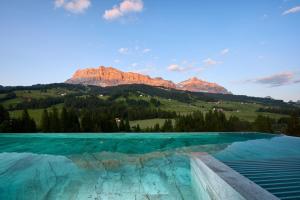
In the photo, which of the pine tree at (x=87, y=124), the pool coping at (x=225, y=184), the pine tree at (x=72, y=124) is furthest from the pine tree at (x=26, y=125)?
the pool coping at (x=225, y=184)

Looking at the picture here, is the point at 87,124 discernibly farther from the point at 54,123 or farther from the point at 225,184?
the point at 225,184

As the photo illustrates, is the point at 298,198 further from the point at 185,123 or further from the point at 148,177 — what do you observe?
the point at 185,123

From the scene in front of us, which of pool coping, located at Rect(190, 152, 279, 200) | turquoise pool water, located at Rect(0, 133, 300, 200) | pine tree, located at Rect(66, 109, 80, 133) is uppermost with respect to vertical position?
pine tree, located at Rect(66, 109, 80, 133)

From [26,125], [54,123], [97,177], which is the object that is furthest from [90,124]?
[97,177]

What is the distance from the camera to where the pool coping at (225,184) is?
417 cm

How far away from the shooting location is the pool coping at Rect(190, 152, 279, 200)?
4169 millimetres

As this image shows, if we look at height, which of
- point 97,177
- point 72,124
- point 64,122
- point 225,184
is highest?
point 64,122

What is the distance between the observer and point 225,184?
15.7 feet

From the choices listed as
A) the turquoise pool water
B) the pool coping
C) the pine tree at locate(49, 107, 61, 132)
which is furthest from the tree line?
the pool coping

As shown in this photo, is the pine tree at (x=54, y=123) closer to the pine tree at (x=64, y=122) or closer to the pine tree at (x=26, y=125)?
the pine tree at (x=64, y=122)

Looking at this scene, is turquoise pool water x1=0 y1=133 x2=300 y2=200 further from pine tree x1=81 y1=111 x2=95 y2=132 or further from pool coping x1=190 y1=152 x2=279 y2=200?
pine tree x1=81 y1=111 x2=95 y2=132

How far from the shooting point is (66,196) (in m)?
7.70

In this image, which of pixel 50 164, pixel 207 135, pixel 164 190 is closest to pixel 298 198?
pixel 164 190

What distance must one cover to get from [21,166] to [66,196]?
10.8 feet
